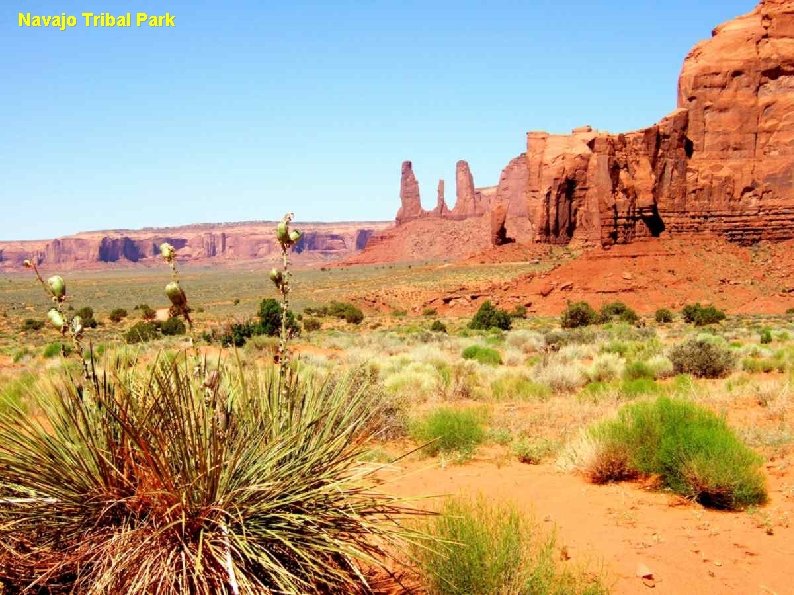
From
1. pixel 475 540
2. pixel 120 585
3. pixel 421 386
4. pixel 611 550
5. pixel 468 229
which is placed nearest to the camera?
pixel 120 585

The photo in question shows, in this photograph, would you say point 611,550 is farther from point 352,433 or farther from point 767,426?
point 767,426

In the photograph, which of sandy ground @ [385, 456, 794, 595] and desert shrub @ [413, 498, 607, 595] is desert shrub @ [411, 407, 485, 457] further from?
desert shrub @ [413, 498, 607, 595]

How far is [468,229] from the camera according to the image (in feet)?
393

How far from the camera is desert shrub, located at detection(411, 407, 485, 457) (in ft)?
24.2

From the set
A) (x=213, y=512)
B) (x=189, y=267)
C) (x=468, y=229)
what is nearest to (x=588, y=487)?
(x=213, y=512)

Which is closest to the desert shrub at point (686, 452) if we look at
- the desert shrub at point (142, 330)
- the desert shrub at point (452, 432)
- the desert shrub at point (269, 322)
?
the desert shrub at point (452, 432)

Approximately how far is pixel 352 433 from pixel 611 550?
2005mm

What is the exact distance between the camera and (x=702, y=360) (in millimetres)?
12617

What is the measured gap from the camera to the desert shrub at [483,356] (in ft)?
52.7

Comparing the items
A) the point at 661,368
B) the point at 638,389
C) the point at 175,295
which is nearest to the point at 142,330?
the point at 175,295

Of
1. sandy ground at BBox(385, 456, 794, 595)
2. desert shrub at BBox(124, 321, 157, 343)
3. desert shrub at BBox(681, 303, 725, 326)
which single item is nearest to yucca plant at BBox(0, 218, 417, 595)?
desert shrub at BBox(124, 321, 157, 343)

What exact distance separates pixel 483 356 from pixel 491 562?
13009 millimetres

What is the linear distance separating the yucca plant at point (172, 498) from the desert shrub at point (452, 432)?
13.3ft

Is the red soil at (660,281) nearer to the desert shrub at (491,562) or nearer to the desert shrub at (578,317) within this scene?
the desert shrub at (578,317)
